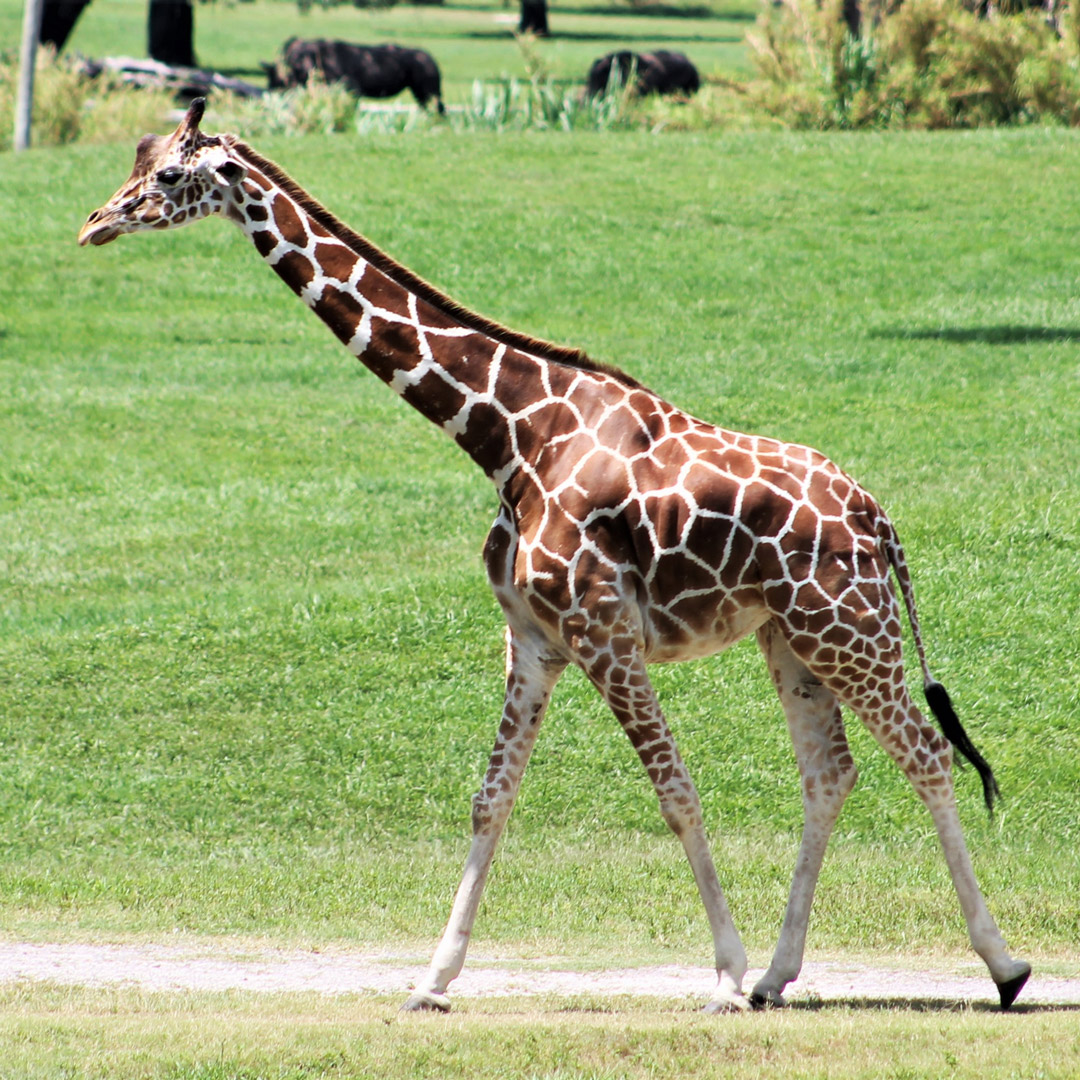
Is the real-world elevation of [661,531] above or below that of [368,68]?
below

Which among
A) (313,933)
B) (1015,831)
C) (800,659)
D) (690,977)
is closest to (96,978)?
(313,933)

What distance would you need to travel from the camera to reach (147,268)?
67.7 feet

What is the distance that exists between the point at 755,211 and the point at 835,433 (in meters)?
7.92

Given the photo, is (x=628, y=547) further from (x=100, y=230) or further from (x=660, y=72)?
(x=660, y=72)

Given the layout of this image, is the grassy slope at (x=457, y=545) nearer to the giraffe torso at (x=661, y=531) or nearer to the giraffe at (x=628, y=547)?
the giraffe at (x=628, y=547)

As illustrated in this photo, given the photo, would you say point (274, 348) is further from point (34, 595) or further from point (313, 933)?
point (313, 933)

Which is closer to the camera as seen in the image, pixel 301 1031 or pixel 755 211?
pixel 301 1031

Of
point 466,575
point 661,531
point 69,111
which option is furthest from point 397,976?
point 69,111

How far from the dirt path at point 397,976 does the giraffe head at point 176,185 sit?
A: 3.23 meters

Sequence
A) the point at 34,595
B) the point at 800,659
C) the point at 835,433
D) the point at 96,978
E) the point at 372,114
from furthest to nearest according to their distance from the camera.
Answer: the point at 372,114, the point at 835,433, the point at 34,595, the point at 96,978, the point at 800,659

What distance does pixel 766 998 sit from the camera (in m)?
6.31

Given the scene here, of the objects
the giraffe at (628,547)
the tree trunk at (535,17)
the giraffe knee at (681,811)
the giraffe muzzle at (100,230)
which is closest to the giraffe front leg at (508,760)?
the giraffe at (628,547)

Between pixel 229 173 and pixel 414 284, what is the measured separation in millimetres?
879

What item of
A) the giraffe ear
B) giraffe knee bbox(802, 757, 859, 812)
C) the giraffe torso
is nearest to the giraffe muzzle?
the giraffe ear
